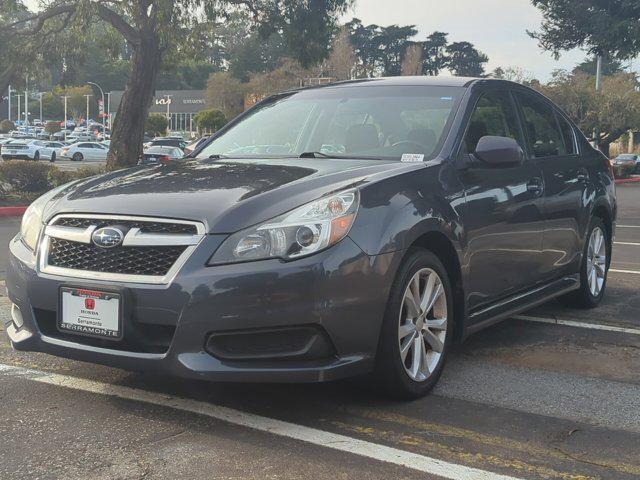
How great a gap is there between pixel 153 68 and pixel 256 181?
1793 centimetres

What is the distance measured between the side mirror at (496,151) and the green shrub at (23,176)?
597 inches

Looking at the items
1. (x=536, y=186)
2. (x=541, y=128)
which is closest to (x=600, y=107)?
(x=541, y=128)

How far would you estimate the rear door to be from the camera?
5.29 meters

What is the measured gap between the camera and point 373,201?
3699 millimetres

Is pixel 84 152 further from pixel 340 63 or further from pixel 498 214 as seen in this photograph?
pixel 498 214

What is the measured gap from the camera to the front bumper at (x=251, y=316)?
10.9 ft

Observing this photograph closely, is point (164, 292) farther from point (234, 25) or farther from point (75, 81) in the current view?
point (75, 81)

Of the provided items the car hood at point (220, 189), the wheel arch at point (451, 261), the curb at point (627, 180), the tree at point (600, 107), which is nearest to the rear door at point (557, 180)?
the wheel arch at point (451, 261)

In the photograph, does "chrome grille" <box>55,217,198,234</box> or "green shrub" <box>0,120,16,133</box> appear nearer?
"chrome grille" <box>55,217,198,234</box>

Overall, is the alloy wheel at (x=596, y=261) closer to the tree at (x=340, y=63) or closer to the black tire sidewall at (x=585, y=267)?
the black tire sidewall at (x=585, y=267)

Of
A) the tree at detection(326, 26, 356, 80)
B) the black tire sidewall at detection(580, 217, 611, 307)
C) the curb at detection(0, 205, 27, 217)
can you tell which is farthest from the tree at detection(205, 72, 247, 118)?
the black tire sidewall at detection(580, 217, 611, 307)

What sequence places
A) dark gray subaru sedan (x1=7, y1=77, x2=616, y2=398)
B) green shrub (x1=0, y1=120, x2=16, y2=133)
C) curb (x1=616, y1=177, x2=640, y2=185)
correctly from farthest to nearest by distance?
green shrub (x1=0, y1=120, x2=16, y2=133) < curb (x1=616, y1=177, x2=640, y2=185) < dark gray subaru sedan (x1=7, y1=77, x2=616, y2=398)

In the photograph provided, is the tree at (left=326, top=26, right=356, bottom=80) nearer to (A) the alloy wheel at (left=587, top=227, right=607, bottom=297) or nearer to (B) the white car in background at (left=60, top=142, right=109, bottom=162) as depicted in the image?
(B) the white car in background at (left=60, top=142, right=109, bottom=162)

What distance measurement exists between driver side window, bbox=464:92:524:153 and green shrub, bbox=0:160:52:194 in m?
14.7
